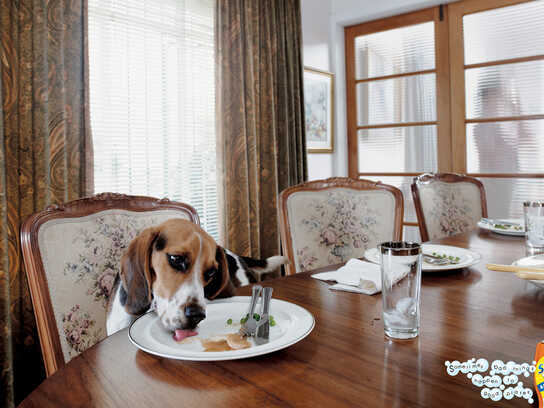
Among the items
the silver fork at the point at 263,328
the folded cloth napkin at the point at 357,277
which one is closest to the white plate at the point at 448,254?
the folded cloth napkin at the point at 357,277

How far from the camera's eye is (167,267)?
876 mm

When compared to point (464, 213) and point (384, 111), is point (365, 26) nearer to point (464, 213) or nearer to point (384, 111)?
point (384, 111)

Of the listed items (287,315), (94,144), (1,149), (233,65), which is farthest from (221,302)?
(233,65)

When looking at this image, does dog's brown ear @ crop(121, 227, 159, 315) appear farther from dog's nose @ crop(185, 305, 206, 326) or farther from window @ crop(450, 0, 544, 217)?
window @ crop(450, 0, 544, 217)

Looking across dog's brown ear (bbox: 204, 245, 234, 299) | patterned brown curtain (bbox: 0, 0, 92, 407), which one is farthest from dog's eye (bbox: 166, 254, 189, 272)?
patterned brown curtain (bbox: 0, 0, 92, 407)

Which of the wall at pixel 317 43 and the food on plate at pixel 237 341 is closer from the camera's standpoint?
the food on plate at pixel 237 341

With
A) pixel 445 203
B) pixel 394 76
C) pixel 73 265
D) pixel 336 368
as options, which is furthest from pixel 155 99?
pixel 336 368

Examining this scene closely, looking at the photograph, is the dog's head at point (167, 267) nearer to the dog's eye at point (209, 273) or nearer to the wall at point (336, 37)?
the dog's eye at point (209, 273)

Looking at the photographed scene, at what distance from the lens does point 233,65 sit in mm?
2838

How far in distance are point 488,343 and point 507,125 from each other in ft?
9.54

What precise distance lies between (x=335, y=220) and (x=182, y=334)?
1.23 m

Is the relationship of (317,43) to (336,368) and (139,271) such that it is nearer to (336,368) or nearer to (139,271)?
(139,271)

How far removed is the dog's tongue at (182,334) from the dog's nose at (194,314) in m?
0.02

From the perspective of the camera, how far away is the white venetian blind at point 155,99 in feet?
7.48
